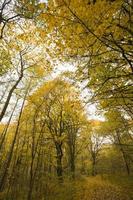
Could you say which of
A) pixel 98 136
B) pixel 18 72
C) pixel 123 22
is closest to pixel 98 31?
pixel 123 22

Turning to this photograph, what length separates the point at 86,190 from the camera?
1280cm

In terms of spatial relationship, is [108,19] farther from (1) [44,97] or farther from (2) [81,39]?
(1) [44,97]

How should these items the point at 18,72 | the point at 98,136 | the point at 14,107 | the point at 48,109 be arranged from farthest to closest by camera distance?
the point at 98,136 → the point at 14,107 → the point at 48,109 → the point at 18,72

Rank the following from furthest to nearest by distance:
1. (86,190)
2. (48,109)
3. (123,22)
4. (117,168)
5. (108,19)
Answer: (117,168) < (48,109) < (86,190) < (123,22) < (108,19)

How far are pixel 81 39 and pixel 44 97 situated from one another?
11270mm

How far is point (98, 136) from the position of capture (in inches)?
1409

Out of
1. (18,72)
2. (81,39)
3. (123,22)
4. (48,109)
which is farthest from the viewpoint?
(48,109)

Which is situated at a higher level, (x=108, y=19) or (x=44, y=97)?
(x=44, y=97)

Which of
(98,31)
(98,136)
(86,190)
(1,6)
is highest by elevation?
(98,136)

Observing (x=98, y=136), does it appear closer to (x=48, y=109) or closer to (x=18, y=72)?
(x=48, y=109)

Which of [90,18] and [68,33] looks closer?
[90,18]

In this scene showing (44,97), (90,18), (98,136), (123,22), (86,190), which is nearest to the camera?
(90,18)

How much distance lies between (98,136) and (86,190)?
77.3 feet

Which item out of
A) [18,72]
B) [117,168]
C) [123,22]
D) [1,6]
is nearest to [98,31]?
[123,22]
